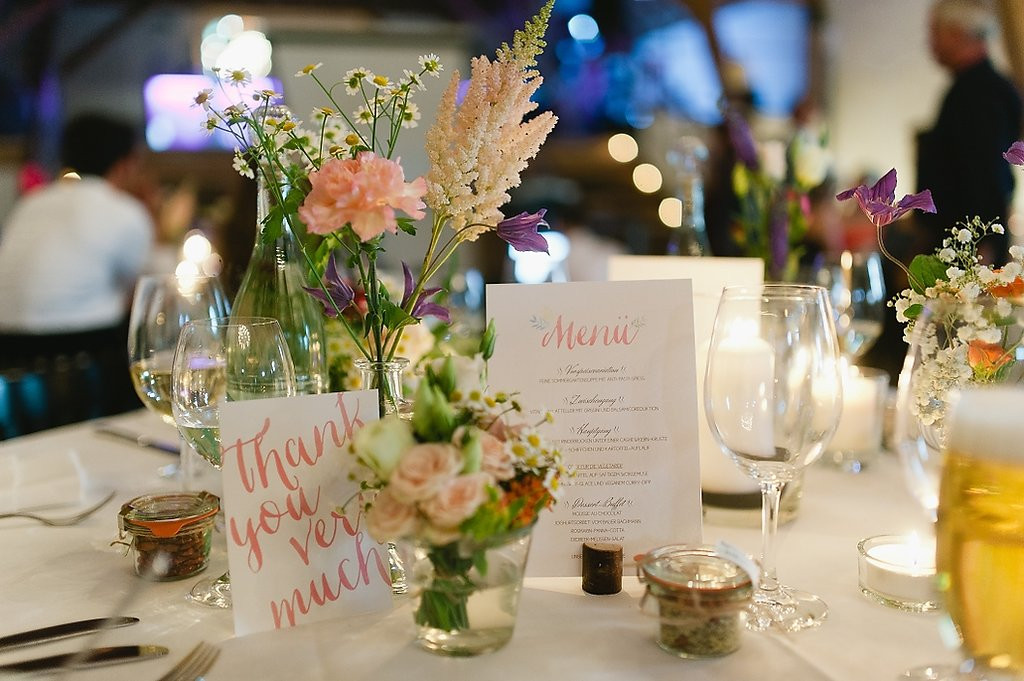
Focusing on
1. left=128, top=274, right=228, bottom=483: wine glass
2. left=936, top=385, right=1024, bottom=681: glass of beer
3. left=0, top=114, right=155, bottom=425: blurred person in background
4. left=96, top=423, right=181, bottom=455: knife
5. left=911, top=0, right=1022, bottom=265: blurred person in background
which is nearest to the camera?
left=936, top=385, right=1024, bottom=681: glass of beer

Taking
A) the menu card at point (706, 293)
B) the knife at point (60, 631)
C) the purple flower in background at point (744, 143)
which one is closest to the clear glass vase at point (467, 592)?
the knife at point (60, 631)

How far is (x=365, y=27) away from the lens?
6.32 meters

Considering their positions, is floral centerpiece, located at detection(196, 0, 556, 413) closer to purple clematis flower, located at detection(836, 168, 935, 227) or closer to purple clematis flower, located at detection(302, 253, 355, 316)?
purple clematis flower, located at detection(302, 253, 355, 316)

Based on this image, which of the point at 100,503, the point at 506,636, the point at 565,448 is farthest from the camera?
the point at 100,503

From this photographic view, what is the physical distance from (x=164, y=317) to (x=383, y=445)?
2.26 feet

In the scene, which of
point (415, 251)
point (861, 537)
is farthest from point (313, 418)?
point (415, 251)

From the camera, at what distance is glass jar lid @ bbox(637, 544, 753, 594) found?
2.40 ft

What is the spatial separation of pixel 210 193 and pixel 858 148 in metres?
4.81

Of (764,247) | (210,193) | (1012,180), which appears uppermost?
(210,193)

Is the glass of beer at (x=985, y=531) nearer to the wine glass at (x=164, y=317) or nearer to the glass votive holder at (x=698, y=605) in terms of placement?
the glass votive holder at (x=698, y=605)

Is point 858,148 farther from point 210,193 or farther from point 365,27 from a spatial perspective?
point 210,193

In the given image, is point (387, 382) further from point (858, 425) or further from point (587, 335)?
point (858, 425)

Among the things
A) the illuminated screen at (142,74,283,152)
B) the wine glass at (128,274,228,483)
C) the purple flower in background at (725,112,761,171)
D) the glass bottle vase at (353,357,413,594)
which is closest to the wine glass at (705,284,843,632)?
the glass bottle vase at (353,357,413,594)

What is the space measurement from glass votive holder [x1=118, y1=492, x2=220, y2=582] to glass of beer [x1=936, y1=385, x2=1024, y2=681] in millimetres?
761
